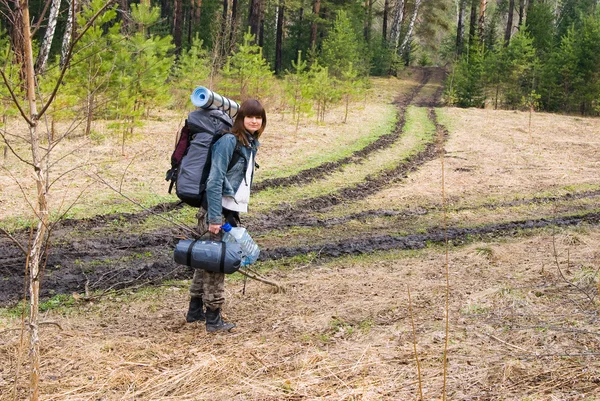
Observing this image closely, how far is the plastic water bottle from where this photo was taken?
4.55 metres

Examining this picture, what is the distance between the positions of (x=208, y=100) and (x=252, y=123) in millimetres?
378

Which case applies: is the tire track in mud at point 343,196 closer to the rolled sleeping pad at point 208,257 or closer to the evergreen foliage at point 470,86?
the rolled sleeping pad at point 208,257

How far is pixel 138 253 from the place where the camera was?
23.7 ft

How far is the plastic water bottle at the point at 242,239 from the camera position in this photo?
4547mm

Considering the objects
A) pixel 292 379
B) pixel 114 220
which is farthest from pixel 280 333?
pixel 114 220

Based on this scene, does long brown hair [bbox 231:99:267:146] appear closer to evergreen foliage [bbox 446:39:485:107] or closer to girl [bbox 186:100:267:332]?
girl [bbox 186:100:267:332]

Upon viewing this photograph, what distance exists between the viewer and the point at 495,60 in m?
26.4

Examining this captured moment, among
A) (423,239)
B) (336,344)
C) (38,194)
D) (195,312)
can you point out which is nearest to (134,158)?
(195,312)

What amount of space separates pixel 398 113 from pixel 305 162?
11.1 meters

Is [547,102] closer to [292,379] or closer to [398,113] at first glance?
[398,113]

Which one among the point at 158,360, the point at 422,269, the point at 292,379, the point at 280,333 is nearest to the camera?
the point at 292,379

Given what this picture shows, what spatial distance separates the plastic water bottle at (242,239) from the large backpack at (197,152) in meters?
0.35

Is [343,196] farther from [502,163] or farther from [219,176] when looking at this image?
[219,176]

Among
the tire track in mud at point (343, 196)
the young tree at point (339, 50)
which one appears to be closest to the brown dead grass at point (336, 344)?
the tire track in mud at point (343, 196)
